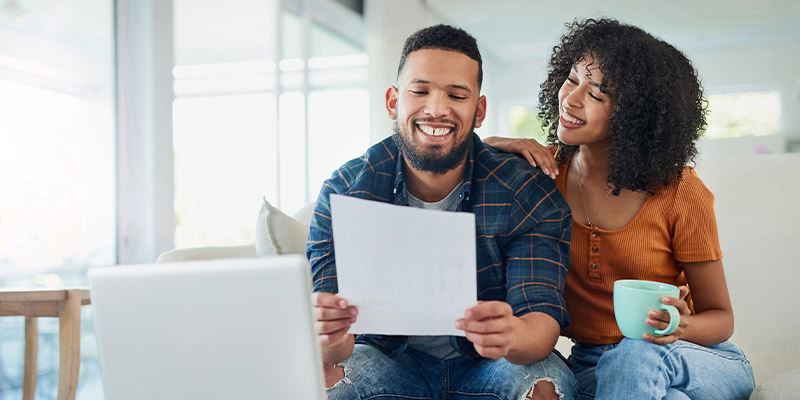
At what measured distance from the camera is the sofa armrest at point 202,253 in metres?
1.68

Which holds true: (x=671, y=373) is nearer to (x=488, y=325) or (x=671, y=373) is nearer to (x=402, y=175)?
(x=488, y=325)

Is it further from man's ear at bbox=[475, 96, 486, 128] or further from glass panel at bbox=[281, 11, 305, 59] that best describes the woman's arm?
glass panel at bbox=[281, 11, 305, 59]

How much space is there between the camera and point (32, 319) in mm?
2355

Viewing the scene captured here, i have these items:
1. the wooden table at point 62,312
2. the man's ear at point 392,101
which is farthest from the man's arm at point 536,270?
the wooden table at point 62,312

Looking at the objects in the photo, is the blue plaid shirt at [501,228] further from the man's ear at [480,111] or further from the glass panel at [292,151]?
the glass panel at [292,151]

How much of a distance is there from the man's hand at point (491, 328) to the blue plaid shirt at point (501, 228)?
0.21 m

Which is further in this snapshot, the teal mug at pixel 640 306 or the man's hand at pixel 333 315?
the teal mug at pixel 640 306

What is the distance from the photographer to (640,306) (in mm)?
1143

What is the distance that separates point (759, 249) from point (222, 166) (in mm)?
2951

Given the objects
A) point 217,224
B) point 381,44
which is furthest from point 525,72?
point 217,224

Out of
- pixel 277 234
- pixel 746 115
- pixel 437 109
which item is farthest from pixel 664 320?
pixel 746 115

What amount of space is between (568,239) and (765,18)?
19.7 ft

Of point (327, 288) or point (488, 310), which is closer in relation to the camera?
point (488, 310)

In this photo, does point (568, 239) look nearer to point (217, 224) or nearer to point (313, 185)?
point (217, 224)
